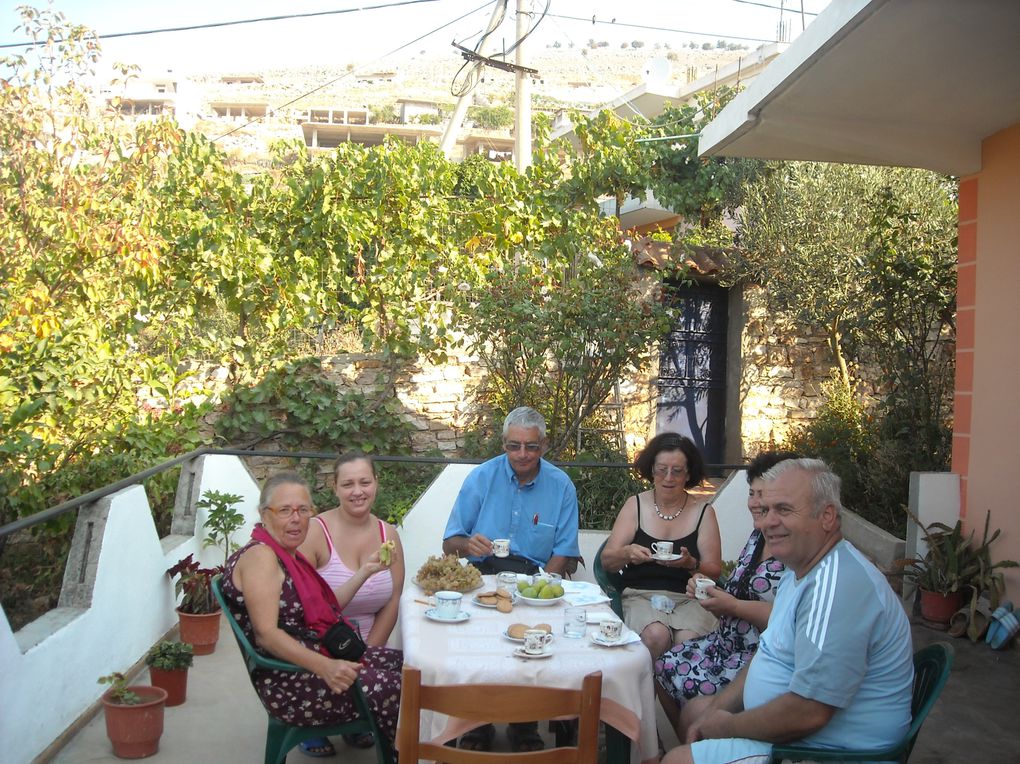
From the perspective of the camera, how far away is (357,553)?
144 inches

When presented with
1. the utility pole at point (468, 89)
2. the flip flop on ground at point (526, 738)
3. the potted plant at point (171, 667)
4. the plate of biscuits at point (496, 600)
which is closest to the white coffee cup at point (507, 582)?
the plate of biscuits at point (496, 600)

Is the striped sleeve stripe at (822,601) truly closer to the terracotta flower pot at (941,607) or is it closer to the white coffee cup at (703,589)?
the white coffee cup at (703,589)

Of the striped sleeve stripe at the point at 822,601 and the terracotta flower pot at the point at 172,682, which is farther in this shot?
the terracotta flower pot at the point at 172,682

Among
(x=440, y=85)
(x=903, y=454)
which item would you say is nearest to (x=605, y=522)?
(x=903, y=454)

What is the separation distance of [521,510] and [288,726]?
157 cm

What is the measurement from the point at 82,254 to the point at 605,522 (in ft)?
14.3

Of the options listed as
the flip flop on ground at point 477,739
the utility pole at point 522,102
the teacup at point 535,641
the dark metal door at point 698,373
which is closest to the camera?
the teacup at point 535,641

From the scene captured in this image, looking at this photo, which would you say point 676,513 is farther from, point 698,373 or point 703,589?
point 698,373

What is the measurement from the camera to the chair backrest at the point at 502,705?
6.50 ft

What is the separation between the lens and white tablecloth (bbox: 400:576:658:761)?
2.52 m

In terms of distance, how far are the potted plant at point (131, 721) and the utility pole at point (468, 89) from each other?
28.5 feet

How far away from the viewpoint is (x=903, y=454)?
6.86 m

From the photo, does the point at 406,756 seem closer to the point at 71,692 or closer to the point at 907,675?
the point at 907,675

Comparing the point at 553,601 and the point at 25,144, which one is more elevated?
the point at 25,144
